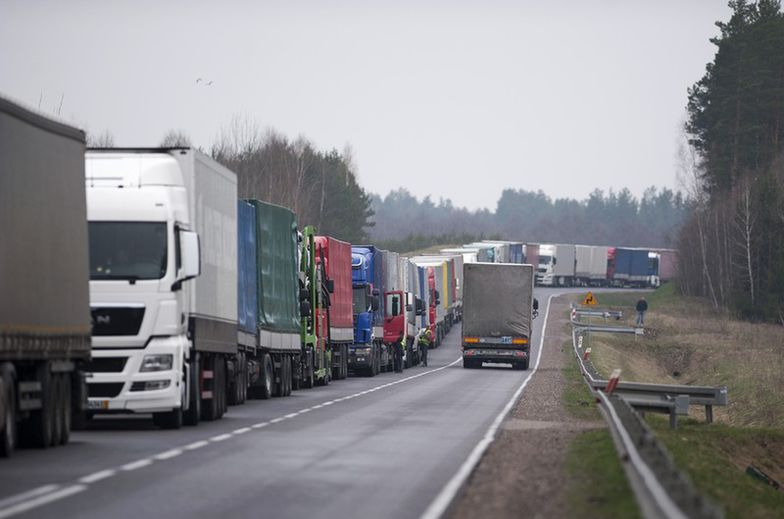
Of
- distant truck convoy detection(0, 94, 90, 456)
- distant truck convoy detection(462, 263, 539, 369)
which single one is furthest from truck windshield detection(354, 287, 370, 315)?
distant truck convoy detection(0, 94, 90, 456)

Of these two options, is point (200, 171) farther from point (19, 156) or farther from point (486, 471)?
point (486, 471)

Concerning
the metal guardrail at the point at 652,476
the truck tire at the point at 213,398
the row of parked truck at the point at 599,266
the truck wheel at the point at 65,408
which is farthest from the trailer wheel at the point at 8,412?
the row of parked truck at the point at 599,266

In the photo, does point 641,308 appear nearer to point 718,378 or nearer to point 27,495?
point 718,378

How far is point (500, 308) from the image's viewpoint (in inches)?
2299

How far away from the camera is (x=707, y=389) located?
29.7 m

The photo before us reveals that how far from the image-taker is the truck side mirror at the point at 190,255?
21.7m

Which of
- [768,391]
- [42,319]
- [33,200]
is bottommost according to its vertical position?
[768,391]

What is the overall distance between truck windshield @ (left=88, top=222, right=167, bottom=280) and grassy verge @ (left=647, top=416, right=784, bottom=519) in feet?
24.0

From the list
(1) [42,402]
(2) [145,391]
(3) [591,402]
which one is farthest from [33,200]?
(3) [591,402]

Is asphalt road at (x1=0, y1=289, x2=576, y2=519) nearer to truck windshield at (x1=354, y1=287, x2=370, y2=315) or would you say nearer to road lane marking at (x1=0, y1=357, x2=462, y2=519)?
road lane marking at (x1=0, y1=357, x2=462, y2=519)

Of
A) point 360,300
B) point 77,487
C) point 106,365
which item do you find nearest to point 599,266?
point 360,300

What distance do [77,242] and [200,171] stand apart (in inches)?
193

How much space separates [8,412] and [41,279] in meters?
1.66

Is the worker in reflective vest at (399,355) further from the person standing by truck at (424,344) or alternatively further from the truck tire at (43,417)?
the truck tire at (43,417)
